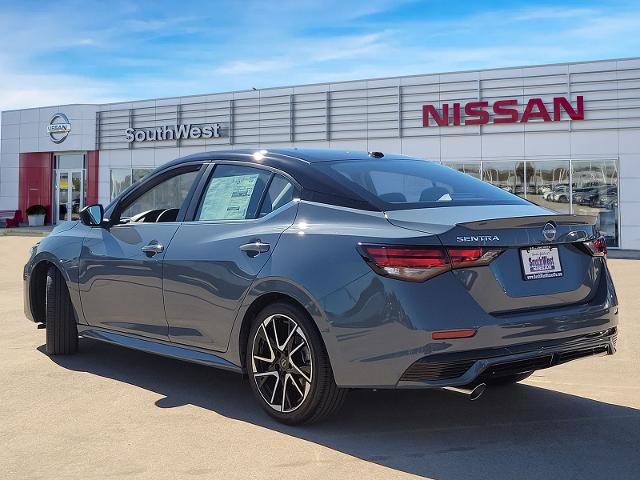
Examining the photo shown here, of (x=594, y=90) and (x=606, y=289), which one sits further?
(x=594, y=90)

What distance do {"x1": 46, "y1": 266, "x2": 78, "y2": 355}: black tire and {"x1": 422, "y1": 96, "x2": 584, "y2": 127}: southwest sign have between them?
61.2 feet

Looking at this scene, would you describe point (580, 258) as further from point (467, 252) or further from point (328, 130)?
point (328, 130)

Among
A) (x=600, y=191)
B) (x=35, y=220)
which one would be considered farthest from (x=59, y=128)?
(x=600, y=191)

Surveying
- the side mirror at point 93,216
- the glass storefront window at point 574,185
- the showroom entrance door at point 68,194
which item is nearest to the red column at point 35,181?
the showroom entrance door at point 68,194

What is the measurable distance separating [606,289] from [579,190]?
1841cm

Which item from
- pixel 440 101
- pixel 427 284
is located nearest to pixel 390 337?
pixel 427 284

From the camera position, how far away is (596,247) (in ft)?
13.5

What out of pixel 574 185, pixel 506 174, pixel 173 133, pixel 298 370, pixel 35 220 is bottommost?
pixel 298 370

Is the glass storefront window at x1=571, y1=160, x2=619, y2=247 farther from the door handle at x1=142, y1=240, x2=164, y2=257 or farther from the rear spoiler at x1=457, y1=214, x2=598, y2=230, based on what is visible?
the door handle at x1=142, y1=240, x2=164, y2=257

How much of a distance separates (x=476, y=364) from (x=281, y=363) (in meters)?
1.11

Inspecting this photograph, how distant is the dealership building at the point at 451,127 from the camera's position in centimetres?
2114

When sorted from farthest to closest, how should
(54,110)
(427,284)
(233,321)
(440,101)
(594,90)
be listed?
(54,110) < (440,101) < (594,90) < (233,321) < (427,284)

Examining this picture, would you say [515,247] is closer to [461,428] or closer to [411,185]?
[411,185]

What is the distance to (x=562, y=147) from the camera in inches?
857
